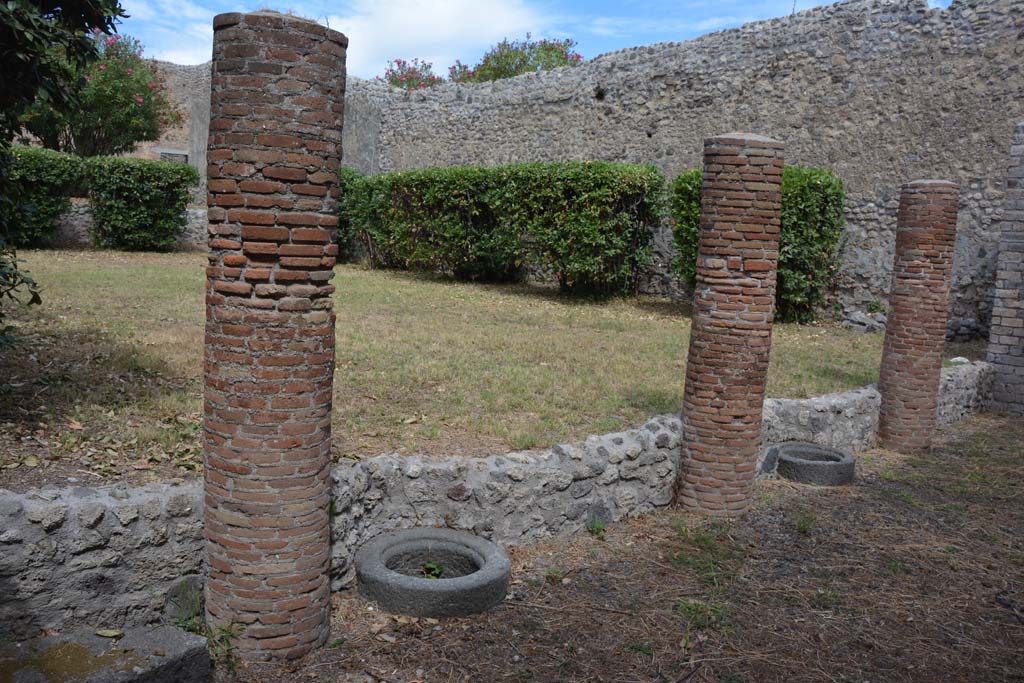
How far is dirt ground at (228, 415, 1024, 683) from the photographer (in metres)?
3.91

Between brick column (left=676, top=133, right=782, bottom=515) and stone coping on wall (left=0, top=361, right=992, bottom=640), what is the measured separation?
28cm

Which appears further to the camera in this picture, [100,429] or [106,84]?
[106,84]

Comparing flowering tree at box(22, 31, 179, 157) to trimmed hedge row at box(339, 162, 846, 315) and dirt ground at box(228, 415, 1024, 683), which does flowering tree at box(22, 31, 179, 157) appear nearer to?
trimmed hedge row at box(339, 162, 846, 315)

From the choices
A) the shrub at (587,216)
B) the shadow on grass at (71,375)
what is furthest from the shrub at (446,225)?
the shadow on grass at (71,375)

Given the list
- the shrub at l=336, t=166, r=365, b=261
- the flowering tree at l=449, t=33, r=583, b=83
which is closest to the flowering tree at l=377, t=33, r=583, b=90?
the flowering tree at l=449, t=33, r=583, b=83

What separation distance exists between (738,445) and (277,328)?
357cm

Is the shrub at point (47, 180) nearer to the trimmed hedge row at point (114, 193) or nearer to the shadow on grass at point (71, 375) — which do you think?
the trimmed hedge row at point (114, 193)

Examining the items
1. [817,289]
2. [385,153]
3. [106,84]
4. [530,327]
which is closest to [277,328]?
[530,327]

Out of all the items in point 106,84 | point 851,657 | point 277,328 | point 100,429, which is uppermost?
point 106,84

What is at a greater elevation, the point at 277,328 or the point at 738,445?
the point at 277,328

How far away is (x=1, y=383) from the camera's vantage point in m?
6.20

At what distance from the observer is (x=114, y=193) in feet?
56.6

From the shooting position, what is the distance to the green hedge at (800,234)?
41.1 ft

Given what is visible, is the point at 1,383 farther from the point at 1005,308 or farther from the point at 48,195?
the point at 48,195
